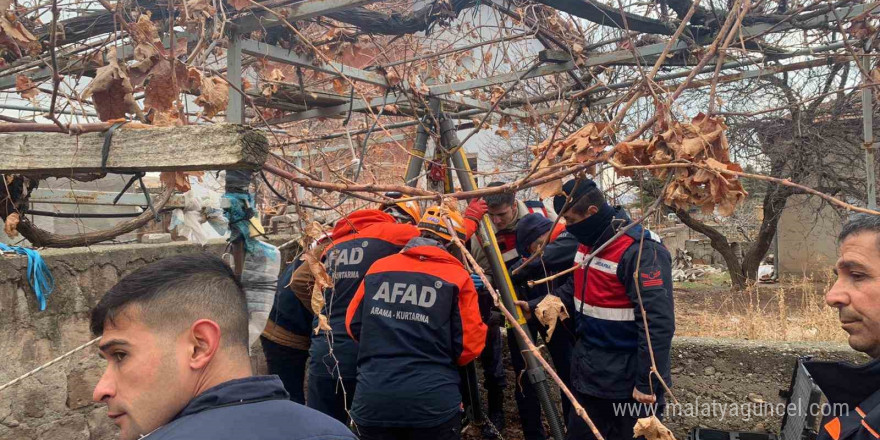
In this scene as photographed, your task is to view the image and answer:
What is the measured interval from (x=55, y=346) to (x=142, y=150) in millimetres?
2685

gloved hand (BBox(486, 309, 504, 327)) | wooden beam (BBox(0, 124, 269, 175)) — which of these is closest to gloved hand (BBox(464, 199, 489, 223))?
gloved hand (BBox(486, 309, 504, 327))

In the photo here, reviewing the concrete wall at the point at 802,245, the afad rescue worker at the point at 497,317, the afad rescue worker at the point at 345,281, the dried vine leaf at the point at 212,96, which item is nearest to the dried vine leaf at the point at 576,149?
the dried vine leaf at the point at 212,96

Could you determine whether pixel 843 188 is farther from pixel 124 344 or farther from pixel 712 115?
pixel 124 344

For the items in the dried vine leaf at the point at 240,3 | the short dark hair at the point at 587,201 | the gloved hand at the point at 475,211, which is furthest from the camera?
the gloved hand at the point at 475,211

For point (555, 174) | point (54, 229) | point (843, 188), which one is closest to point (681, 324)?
point (843, 188)

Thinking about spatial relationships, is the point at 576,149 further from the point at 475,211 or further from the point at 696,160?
the point at 475,211

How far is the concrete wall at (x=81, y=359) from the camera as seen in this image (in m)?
3.30

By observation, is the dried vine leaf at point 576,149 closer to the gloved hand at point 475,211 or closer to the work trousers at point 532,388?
the gloved hand at point 475,211

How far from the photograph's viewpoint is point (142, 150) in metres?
1.48

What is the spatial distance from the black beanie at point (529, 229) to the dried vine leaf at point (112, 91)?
323 centimetres

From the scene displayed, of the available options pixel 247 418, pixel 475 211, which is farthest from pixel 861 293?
pixel 475 211

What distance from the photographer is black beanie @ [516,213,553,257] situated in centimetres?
464

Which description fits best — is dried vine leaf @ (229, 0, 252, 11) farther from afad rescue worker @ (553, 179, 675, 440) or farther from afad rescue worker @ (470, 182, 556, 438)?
afad rescue worker @ (470, 182, 556, 438)

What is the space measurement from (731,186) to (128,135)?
5.42ft
